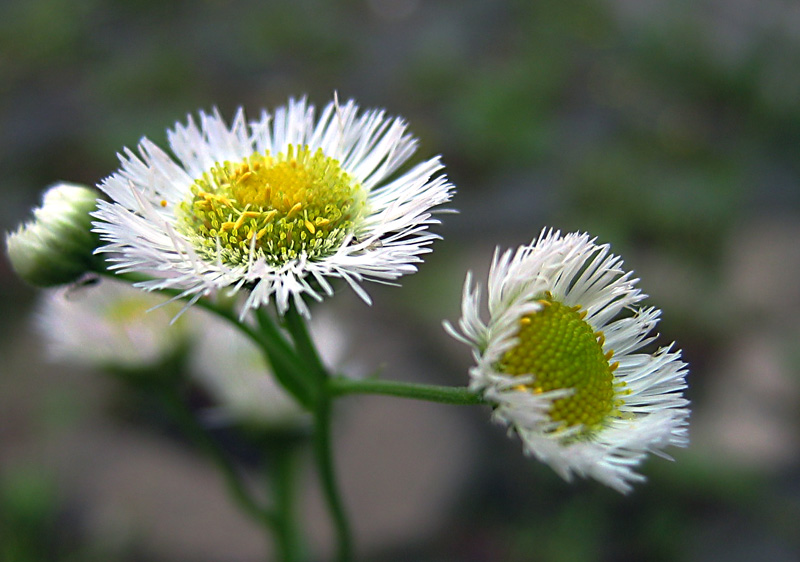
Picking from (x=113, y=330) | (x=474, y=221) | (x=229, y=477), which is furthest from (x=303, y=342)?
(x=474, y=221)

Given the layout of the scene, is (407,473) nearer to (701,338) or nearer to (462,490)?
(462,490)

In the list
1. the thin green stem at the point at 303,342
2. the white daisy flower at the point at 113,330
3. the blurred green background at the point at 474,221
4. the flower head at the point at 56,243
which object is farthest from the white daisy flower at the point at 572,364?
the blurred green background at the point at 474,221

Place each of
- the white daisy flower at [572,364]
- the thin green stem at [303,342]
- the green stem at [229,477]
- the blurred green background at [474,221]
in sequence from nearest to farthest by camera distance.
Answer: the white daisy flower at [572,364], the thin green stem at [303,342], the green stem at [229,477], the blurred green background at [474,221]

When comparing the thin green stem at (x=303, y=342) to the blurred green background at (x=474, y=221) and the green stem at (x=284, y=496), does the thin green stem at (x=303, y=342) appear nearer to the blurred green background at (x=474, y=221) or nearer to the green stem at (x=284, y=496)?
the green stem at (x=284, y=496)

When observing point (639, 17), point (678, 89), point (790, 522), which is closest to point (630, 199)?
point (678, 89)

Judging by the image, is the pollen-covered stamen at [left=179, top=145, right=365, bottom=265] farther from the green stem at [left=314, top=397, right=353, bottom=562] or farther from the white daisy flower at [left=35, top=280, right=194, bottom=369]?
the white daisy flower at [left=35, top=280, right=194, bottom=369]

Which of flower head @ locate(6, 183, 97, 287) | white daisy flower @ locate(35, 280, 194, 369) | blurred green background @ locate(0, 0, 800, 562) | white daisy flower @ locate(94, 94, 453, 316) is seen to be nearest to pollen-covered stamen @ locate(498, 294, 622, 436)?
white daisy flower @ locate(94, 94, 453, 316)
